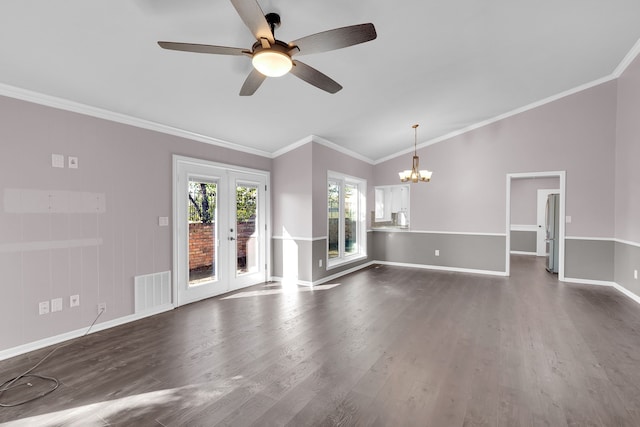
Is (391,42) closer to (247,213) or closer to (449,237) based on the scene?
(247,213)

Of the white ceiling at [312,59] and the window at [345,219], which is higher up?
the white ceiling at [312,59]

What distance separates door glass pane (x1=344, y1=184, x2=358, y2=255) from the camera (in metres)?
6.93

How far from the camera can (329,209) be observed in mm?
6301

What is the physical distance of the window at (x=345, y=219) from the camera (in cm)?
636

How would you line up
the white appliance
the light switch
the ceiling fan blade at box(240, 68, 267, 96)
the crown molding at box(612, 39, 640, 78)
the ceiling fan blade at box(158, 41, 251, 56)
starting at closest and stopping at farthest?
the ceiling fan blade at box(158, 41, 251, 56) → the ceiling fan blade at box(240, 68, 267, 96) → the light switch → the crown molding at box(612, 39, 640, 78) → the white appliance

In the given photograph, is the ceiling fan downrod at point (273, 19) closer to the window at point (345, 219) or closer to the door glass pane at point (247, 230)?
the door glass pane at point (247, 230)

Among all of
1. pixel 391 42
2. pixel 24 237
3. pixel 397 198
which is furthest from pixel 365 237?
pixel 24 237

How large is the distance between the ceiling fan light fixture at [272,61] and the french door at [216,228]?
270cm

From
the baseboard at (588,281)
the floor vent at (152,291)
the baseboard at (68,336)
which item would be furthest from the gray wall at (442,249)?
the baseboard at (68,336)

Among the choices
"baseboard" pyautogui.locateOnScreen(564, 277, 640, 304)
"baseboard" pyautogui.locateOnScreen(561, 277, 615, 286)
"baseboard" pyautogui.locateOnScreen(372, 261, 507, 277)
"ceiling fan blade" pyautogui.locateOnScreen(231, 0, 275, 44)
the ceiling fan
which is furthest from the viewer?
"baseboard" pyautogui.locateOnScreen(372, 261, 507, 277)

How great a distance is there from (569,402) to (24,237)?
4809 mm

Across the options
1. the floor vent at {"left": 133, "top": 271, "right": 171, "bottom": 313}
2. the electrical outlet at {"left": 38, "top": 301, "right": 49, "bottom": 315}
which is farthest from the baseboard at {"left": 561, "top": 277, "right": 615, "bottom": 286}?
the electrical outlet at {"left": 38, "top": 301, "right": 49, "bottom": 315}

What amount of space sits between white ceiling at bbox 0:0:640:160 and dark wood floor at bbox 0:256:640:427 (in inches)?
104

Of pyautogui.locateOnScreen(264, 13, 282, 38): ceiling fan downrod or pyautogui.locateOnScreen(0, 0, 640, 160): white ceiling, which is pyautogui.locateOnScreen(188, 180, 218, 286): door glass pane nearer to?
pyautogui.locateOnScreen(0, 0, 640, 160): white ceiling
